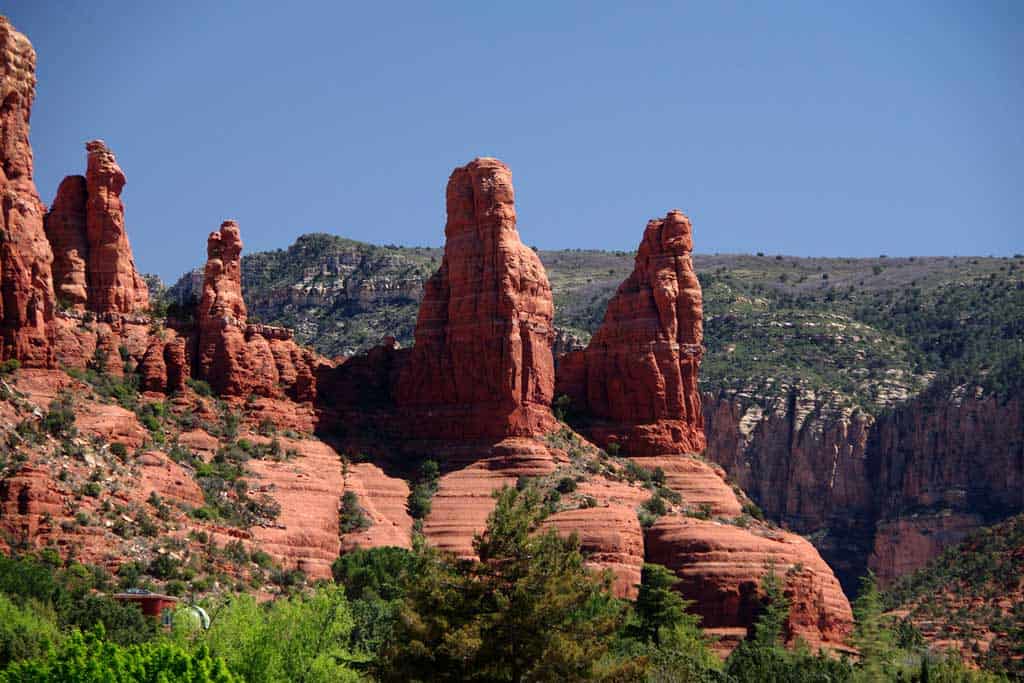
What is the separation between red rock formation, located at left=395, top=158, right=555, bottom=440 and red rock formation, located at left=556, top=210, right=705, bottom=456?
7262mm

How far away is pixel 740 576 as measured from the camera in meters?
128

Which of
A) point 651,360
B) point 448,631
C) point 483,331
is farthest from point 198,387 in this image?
point 448,631

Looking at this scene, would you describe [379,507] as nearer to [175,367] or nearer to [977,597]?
[175,367]

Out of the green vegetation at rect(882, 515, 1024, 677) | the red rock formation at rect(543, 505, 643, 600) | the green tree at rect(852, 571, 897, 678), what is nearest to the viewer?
the green tree at rect(852, 571, 897, 678)

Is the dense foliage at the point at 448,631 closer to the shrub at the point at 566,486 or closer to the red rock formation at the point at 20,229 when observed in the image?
the shrub at the point at 566,486

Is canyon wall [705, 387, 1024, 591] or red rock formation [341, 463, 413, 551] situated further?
canyon wall [705, 387, 1024, 591]

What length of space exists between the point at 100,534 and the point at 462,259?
38.2 m

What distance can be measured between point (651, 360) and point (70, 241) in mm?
37735

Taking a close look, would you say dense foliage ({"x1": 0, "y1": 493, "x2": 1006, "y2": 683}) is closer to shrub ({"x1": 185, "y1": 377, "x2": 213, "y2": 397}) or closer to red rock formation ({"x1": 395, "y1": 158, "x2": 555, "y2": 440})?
red rock formation ({"x1": 395, "y1": 158, "x2": 555, "y2": 440})

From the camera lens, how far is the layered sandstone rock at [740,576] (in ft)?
417

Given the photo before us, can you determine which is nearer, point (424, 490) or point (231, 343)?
point (424, 490)

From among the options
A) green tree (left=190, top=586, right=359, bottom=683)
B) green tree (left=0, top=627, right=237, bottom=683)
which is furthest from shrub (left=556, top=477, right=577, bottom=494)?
green tree (left=0, top=627, right=237, bottom=683)

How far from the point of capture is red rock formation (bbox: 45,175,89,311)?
134 meters

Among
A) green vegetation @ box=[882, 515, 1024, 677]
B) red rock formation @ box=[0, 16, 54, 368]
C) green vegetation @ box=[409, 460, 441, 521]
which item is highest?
red rock formation @ box=[0, 16, 54, 368]
